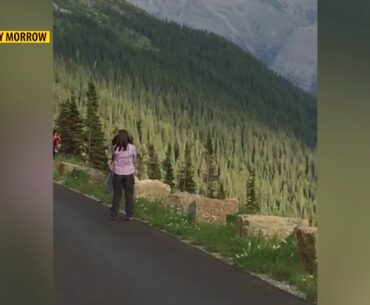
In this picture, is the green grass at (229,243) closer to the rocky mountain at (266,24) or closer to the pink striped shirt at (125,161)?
the pink striped shirt at (125,161)

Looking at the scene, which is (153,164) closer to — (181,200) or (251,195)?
(181,200)

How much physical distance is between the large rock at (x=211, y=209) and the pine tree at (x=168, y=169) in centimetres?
24

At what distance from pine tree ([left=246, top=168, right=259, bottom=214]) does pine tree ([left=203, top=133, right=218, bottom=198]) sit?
0.85 ft

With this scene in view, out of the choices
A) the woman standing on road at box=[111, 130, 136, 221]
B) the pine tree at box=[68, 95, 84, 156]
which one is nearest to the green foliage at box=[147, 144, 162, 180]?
the woman standing on road at box=[111, 130, 136, 221]

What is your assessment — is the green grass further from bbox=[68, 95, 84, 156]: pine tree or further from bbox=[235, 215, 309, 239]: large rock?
bbox=[68, 95, 84, 156]: pine tree

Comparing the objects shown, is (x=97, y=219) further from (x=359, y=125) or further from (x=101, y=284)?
(x=359, y=125)

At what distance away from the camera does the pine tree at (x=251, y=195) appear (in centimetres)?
606

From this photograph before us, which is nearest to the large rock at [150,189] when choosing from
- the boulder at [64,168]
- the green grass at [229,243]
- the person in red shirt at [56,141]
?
the green grass at [229,243]

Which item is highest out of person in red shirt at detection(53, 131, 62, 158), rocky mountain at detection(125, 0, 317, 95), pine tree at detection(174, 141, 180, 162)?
rocky mountain at detection(125, 0, 317, 95)

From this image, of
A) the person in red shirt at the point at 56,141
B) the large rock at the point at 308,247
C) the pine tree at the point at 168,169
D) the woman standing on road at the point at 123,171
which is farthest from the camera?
the pine tree at the point at 168,169

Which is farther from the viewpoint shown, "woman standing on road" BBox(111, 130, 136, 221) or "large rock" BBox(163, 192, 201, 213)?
"large rock" BBox(163, 192, 201, 213)

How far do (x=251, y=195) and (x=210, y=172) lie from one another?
1.16ft

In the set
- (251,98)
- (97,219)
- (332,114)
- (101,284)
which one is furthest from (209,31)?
(101,284)

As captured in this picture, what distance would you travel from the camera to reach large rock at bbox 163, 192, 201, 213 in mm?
6129
